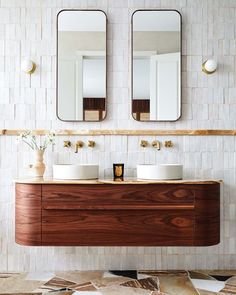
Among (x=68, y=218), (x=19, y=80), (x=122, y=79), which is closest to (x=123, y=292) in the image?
(x=68, y=218)

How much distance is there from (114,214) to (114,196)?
0.12 meters

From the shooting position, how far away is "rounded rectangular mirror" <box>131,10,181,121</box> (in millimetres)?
3105

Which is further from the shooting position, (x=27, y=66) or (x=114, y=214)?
(x=27, y=66)

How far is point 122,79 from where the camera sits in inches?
124

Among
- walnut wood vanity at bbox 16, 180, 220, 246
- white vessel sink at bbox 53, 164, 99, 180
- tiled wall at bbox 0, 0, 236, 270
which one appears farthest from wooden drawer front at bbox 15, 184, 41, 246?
tiled wall at bbox 0, 0, 236, 270

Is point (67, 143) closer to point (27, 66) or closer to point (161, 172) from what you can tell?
point (27, 66)

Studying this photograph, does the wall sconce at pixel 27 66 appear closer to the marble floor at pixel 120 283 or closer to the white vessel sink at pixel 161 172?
the white vessel sink at pixel 161 172

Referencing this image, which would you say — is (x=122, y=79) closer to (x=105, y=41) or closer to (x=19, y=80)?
(x=105, y=41)

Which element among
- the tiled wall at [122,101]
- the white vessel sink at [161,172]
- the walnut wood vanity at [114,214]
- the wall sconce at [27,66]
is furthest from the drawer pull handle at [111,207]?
the wall sconce at [27,66]

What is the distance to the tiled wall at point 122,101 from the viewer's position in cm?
314

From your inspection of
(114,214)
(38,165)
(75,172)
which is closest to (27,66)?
(38,165)

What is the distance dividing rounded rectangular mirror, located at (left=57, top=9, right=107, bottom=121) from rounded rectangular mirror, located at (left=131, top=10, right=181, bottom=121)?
0.28 metres

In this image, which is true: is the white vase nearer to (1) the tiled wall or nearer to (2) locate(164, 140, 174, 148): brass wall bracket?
(1) the tiled wall

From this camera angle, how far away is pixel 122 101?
3154mm
